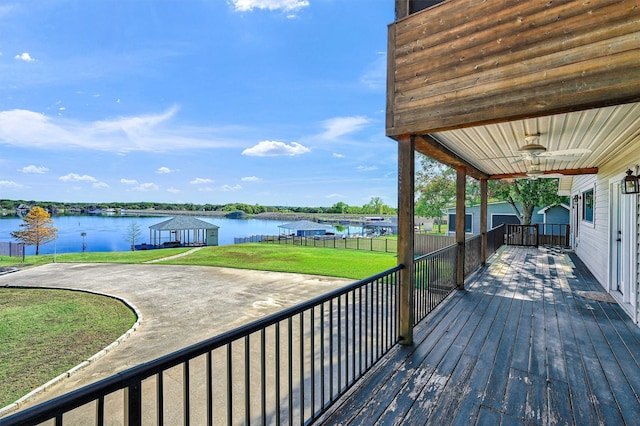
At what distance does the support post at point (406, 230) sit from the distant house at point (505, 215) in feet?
47.7

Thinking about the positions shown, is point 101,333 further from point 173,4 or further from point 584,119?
point 173,4

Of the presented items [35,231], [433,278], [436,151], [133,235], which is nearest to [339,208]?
[133,235]

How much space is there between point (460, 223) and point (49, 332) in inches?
334

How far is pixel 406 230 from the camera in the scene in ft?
11.0

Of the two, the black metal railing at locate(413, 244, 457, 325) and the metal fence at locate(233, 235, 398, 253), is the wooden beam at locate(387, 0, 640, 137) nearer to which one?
the black metal railing at locate(413, 244, 457, 325)

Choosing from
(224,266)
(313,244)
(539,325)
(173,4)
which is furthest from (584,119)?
(173,4)

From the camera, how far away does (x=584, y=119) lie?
319 cm

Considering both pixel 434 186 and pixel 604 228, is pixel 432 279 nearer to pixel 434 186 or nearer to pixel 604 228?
pixel 604 228

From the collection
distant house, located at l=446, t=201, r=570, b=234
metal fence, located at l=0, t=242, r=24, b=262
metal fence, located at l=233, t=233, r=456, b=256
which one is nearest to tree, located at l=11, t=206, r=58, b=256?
metal fence, located at l=0, t=242, r=24, b=262

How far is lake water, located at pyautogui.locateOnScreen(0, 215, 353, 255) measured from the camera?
121 ft

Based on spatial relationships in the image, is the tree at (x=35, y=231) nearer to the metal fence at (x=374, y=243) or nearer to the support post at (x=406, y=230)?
the metal fence at (x=374, y=243)

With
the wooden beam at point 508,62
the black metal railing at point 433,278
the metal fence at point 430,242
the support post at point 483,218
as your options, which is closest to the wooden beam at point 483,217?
the support post at point 483,218

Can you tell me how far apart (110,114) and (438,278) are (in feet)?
199

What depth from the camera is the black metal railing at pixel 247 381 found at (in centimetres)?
99
